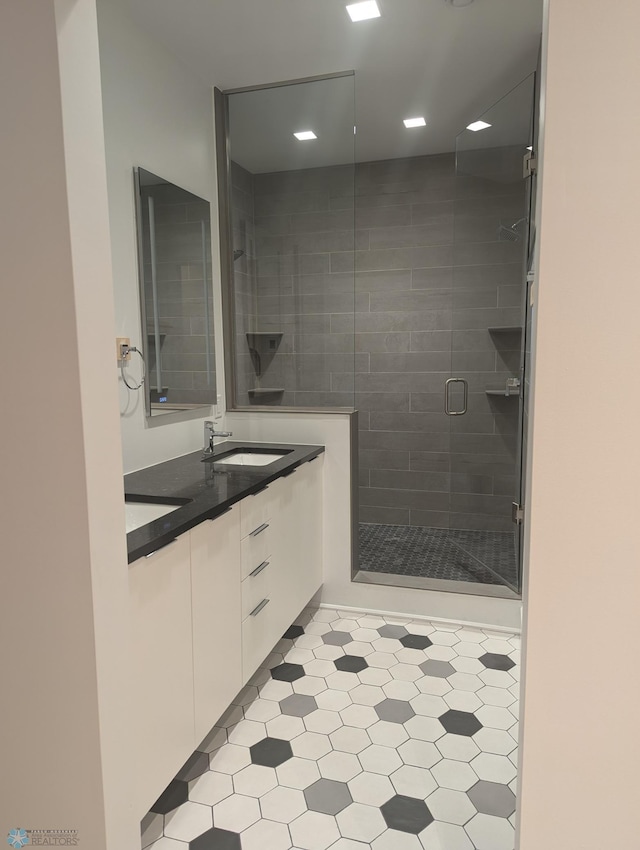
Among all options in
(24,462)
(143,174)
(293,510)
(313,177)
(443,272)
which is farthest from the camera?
(443,272)

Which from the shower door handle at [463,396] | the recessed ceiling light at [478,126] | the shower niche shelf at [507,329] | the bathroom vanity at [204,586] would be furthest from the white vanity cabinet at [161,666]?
the recessed ceiling light at [478,126]

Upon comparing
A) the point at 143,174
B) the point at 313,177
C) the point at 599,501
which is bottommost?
the point at 599,501

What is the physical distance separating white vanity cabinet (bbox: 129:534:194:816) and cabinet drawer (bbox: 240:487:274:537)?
1.32ft

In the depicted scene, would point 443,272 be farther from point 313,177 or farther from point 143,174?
point 143,174

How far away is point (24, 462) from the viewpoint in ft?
3.86

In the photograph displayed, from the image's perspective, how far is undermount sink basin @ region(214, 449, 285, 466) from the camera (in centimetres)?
284

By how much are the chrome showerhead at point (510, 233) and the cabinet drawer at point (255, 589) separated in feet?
6.38

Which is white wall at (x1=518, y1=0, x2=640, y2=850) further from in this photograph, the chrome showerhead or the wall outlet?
the chrome showerhead

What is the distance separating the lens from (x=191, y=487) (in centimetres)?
206

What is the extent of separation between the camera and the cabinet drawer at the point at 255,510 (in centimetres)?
204

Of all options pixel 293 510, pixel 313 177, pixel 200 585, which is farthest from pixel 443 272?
pixel 200 585

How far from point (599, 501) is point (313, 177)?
2709 mm

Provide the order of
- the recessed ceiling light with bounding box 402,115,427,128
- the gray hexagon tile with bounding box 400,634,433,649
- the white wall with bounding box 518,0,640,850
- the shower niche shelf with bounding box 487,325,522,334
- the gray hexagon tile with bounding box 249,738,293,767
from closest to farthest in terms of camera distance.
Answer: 1. the white wall with bounding box 518,0,640,850
2. the gray hexagon tile with bounding box 249,738,293,767
3. the gray hexagon tile with bounding box 400,634,433,649
4. the shower niche shelf with bounding box 487,325,522,334
5. the recessed ceiling light with bounding box 402,115,427,128

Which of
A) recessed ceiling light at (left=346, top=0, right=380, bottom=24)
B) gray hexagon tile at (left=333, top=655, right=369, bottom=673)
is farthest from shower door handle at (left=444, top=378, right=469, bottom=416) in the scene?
recessed ceiling light at (left=346, top=0, right=380, bottom=24)
